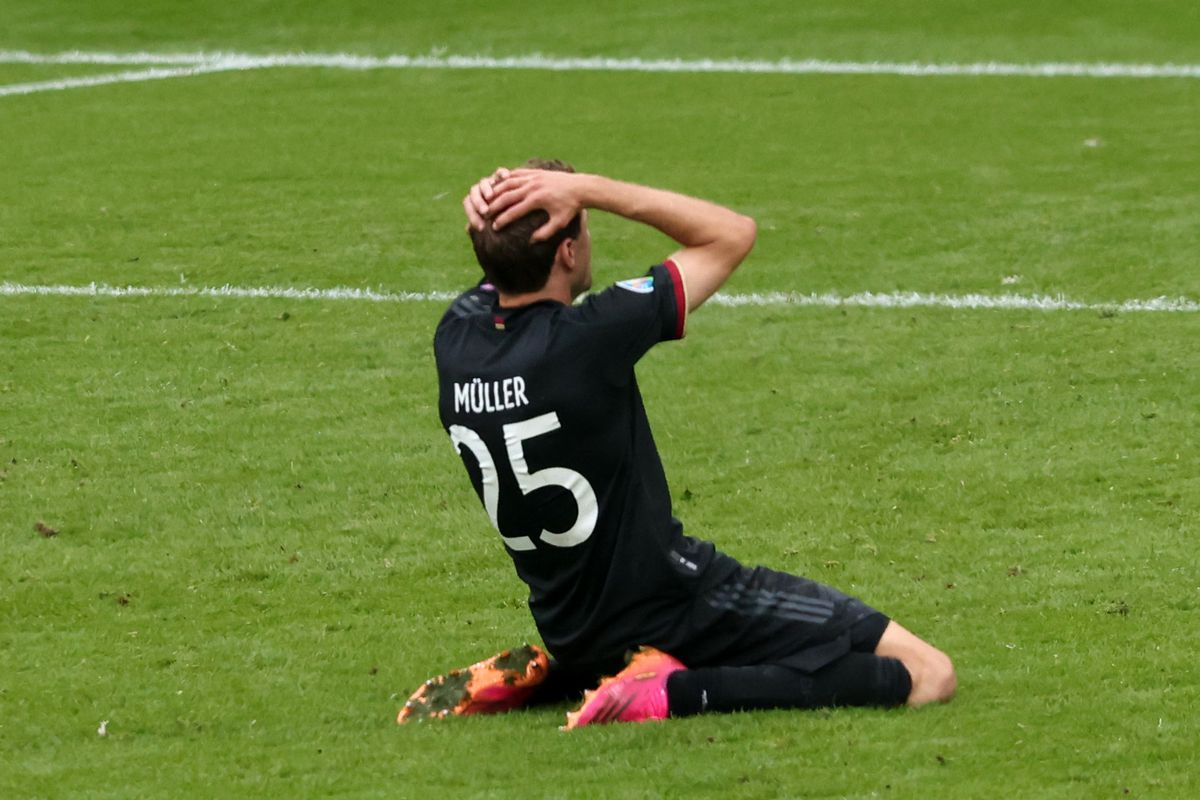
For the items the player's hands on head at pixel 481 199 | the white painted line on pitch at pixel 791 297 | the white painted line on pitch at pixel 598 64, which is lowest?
the white painted line on pitch at pixel 791 297

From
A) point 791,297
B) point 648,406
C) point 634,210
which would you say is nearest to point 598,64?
point 791,297

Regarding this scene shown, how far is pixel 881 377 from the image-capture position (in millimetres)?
8062

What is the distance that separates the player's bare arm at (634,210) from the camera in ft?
14.4

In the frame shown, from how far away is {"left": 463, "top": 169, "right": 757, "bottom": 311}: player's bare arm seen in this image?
14.4 feet

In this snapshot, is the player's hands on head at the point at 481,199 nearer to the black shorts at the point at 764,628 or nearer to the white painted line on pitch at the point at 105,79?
the black shorts at the point at 764,628

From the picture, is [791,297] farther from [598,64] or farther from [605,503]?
[598,64]

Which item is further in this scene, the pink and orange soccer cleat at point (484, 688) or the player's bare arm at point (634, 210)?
the pink and orange soccer cleat at point (484, 688)

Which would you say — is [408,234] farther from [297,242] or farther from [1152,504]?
[1152,504]

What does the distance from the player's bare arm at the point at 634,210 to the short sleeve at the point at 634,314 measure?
57mm

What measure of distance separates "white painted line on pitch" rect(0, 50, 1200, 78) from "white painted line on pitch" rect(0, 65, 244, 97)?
25 centimetres

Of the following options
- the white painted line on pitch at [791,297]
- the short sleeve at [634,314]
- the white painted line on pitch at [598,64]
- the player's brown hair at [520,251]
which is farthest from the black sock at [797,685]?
the white painted line on pitch at [598,64]

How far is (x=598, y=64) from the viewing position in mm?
15156

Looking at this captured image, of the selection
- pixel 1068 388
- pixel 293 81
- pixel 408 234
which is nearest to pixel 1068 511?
pixel 1068 388

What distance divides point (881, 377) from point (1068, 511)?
1668 mm
